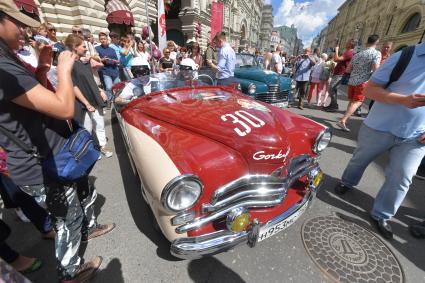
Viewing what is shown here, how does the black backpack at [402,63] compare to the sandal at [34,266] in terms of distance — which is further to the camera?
the black backpack at [402,63]

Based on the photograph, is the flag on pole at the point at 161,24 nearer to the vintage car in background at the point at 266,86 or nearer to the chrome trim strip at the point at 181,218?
the vintage car in background at the point at 266,86

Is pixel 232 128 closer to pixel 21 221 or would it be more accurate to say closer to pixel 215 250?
pixel 215 250

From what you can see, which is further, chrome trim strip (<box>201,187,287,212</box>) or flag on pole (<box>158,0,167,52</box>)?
flag on pole (<box>158,0,167,52</box>)

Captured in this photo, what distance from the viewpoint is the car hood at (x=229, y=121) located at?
1.75 m

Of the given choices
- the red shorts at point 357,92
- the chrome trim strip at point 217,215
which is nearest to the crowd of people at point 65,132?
the chrome trim strip at point 217,215

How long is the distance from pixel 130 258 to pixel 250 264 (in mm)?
1136

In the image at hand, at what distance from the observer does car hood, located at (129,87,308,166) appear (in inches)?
68.9

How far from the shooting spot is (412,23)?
23.0 meters

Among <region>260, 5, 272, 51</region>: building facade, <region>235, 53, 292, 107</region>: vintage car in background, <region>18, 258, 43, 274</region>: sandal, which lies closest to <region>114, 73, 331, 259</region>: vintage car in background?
<region>18, 258, 43, 274</region>: sandal

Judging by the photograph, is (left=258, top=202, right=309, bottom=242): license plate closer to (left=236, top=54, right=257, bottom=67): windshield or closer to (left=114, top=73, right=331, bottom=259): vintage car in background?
(left=114, top=73, right=331, bottom=259): vintage car in background

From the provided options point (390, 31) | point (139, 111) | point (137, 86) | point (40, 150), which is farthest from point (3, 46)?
point (390, 31)

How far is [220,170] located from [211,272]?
961mm

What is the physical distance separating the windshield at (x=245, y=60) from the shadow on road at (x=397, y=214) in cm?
534

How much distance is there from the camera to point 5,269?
2.91 ft
